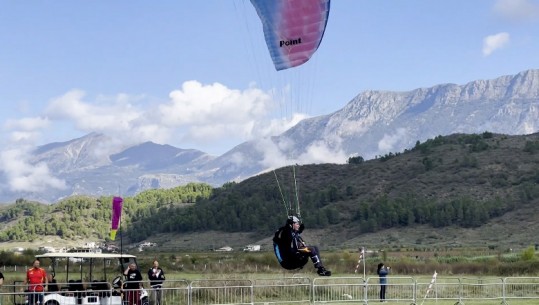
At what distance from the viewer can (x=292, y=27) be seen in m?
24.8

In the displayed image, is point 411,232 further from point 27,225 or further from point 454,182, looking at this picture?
point 27,225

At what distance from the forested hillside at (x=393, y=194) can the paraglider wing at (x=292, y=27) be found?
258 ft

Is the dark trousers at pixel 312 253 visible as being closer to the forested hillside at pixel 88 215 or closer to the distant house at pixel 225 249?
Answer: the distant house at pixel 225 249

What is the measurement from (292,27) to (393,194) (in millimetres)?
96116

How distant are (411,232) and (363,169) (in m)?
31.1

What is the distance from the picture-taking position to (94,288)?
89.4ft

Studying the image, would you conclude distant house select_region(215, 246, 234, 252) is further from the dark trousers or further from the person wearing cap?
the person wearing cap

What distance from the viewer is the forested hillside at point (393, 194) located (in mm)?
106875

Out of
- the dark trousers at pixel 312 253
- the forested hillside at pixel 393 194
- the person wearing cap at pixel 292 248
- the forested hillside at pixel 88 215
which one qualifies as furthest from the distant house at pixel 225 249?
the person wearing cap at pixel 292 248

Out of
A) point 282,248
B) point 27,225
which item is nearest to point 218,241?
point 27,225

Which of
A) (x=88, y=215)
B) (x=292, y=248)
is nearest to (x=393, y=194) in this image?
(x=88, y=215)

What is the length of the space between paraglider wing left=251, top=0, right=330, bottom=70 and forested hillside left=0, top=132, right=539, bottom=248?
78533 mm

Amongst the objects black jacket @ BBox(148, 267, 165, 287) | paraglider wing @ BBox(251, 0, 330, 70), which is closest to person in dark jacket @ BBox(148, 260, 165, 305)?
black jacket @ BBox(148, 267, 165, 287)

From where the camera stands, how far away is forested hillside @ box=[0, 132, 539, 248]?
10688 cm
